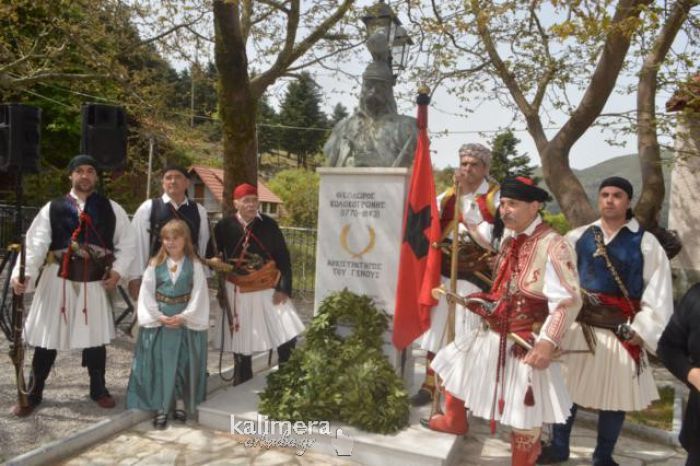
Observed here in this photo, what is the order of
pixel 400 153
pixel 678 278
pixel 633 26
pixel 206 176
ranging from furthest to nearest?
pixel 206 176 < pixel 678 278 < pixel 633 26 < pixel 400 153

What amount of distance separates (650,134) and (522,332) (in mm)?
5024

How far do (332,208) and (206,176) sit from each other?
97.2 feet

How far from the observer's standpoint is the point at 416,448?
3.81m

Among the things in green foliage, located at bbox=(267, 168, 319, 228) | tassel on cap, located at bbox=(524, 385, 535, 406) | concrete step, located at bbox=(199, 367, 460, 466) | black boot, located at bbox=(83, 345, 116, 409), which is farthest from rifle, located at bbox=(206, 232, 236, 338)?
green foliage, located at bbox=(267, 168, 319, 228)

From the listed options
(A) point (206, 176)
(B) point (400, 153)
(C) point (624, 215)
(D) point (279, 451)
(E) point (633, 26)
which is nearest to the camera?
(C) point (624, 215)

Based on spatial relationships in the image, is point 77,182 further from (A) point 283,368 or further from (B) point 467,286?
(B) point 467,286

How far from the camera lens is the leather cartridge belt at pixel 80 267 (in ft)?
14.7

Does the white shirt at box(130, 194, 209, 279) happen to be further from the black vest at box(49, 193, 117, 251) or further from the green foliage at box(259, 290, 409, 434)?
the green foliage at box(259, 290, 409, 434)

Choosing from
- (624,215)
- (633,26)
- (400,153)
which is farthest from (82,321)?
(633,26)

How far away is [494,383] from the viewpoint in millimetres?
3271

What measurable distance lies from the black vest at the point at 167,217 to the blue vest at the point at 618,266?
315 centimetres

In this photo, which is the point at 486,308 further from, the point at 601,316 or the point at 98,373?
the point at 98,373

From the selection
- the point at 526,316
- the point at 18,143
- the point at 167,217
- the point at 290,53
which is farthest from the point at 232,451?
the point at 290,53

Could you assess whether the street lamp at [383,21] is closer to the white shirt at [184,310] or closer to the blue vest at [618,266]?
the blue vest at [618,266]
